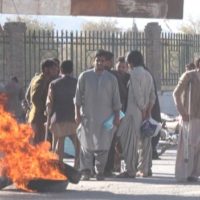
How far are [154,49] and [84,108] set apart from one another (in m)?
17.7

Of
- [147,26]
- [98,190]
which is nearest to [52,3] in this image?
[147,26]

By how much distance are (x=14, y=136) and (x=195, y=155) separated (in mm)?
2965

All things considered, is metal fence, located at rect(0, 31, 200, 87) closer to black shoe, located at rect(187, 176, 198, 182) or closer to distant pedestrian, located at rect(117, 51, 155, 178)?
distant pedestrian, located at rect(117, 51, 155, 178)

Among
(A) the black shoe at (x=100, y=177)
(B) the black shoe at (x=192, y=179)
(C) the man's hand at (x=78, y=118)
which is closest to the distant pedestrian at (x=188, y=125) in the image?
(B) the black shoe at (x=192, y=179)

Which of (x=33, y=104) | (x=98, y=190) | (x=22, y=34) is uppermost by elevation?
(x=22, y=34)

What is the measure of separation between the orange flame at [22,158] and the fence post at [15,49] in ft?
52.6

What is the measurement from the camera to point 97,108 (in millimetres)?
14359

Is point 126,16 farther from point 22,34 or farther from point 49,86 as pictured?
point 49,86

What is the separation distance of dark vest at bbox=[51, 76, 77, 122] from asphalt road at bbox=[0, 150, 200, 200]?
1.09 meters

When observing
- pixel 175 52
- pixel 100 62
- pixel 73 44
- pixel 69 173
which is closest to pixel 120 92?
pixel 100 62

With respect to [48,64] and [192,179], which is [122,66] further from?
[192,179]

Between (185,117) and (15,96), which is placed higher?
(15,96)

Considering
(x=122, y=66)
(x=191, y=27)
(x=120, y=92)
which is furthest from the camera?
(x=191, y=27)

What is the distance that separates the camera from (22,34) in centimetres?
2939
